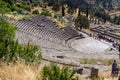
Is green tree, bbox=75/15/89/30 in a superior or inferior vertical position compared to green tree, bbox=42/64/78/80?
inferior

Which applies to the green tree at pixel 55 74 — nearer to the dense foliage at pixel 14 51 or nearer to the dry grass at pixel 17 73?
the dry grass at pixel 17 73

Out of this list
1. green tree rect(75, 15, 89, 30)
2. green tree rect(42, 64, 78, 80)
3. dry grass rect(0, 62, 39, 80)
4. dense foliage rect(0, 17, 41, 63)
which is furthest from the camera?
green tree rect(75, 15, 89, 30)

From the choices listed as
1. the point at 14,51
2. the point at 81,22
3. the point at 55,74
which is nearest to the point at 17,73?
the point at 55,74

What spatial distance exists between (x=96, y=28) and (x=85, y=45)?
40864 mm

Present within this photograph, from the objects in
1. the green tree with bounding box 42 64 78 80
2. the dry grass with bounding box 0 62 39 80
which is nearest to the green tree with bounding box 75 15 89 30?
the green tree with bounding box 42 64 78 80

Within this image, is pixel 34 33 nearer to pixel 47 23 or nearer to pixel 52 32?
pixel 52 32

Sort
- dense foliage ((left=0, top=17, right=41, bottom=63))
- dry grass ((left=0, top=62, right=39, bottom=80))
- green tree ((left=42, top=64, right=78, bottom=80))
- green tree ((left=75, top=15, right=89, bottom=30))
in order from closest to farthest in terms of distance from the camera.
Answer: dry grass ((left=0, top=62, right=39, bottom=80))
green tree ((left=42, top=64, right=78, bottom=80))
dense foliage ((left=0, top=17, right=41, bottom=63))
green tree ((left=75, top=15, right=89, bottom=30))

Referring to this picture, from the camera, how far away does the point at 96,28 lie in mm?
103000

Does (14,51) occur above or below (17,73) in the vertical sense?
below

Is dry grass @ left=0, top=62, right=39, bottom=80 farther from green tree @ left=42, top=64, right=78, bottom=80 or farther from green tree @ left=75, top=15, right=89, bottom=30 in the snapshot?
green tree @ left=75, top=15, right=89, bottom=30

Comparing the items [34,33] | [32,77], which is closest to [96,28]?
[34,33]

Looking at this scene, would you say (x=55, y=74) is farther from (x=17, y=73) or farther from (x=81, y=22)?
(x=81, y=22)

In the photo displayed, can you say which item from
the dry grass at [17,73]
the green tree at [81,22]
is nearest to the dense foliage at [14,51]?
the dry grass at [17,73]

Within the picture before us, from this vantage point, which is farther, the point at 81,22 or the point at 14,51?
the point at 81,22
